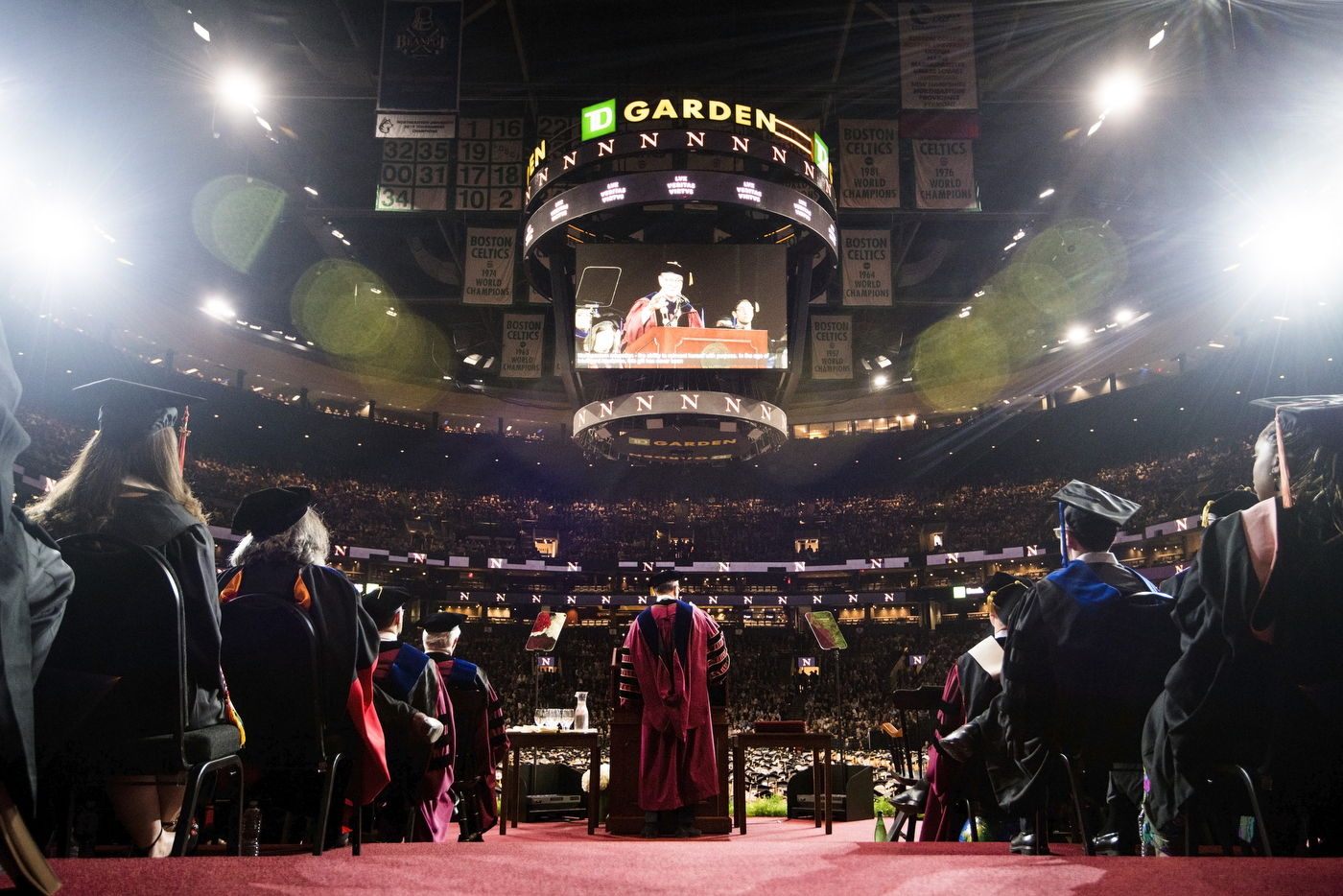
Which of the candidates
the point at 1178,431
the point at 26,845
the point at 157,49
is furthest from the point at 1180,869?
the point at 1178,431

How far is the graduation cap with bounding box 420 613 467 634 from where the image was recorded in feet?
22.9

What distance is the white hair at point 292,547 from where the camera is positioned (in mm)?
3543

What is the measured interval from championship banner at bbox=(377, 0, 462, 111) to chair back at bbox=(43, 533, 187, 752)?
898 centimetres

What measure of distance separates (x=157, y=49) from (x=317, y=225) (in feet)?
19.5

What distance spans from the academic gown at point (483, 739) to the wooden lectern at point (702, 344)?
24.3 feet

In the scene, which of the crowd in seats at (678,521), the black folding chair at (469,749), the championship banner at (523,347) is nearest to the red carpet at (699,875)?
the black folding chair at (469,749)

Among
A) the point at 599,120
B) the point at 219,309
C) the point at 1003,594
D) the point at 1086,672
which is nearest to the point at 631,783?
the point at 1003,594

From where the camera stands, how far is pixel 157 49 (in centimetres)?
1179

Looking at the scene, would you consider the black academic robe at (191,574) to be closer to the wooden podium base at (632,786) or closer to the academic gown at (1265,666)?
the academic gown at (1265,666)

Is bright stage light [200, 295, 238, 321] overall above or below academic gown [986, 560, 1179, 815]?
above

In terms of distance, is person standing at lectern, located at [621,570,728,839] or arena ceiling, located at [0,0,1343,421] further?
arena ceiling, located at [0,0,1343,421]

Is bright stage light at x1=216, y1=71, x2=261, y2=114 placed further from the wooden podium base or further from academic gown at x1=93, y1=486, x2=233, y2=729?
academic gown at x1=93, y1=486, x2=233, y2=729

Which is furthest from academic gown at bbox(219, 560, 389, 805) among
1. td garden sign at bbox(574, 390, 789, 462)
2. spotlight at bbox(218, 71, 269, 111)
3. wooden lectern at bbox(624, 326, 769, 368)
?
spotlight at bbox(218, 71, 269, 111)

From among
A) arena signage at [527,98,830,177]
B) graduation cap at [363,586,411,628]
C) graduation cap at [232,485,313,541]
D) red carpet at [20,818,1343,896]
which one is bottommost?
red carpet at [20,818,1343,896]
